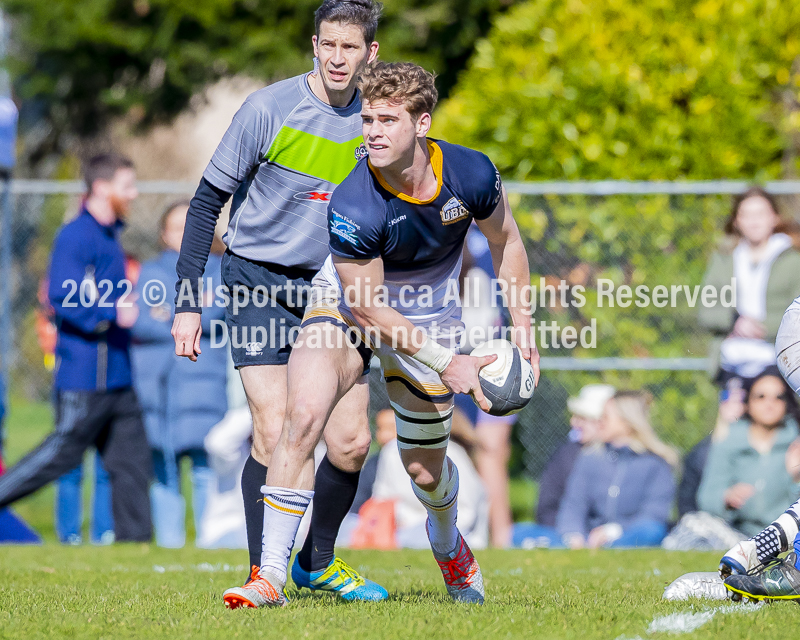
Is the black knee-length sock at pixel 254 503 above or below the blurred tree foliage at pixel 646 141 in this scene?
below

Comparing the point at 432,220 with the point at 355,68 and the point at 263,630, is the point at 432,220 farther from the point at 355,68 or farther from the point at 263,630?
the point at 263,630

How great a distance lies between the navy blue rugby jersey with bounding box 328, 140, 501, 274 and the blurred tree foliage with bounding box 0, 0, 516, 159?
7422mm

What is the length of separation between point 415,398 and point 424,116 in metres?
1.22

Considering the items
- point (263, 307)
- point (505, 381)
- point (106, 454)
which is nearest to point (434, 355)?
point (505, 381)

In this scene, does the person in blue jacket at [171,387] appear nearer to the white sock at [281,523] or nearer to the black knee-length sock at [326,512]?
the black knee-length sock at [326,512]

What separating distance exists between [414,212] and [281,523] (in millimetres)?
1406

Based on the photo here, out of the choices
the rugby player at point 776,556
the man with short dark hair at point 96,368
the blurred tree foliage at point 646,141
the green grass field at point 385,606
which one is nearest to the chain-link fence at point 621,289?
the blurred tree foliage at point 646,141

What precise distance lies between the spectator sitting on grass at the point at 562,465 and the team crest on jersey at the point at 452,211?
14.8 feet

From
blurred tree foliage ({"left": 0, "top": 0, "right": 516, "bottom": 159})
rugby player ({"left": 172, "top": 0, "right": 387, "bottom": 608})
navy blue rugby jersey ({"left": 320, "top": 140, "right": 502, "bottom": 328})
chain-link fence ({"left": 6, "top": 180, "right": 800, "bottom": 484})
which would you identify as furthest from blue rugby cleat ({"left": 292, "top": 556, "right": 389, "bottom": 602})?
blurred tree foliage ({"left": 0, "top": 0, "right": 516, "bottom": 159})

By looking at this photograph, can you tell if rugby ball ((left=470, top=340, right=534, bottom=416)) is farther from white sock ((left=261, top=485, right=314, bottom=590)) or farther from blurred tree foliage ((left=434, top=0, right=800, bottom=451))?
blurred tree foliage ((left=434, top=0, right=800, bottom=451))

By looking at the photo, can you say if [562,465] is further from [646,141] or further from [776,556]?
[776,556]

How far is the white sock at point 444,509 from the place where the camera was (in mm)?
4613

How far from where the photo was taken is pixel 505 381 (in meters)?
4.24

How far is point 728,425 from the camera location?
8.02 meters
